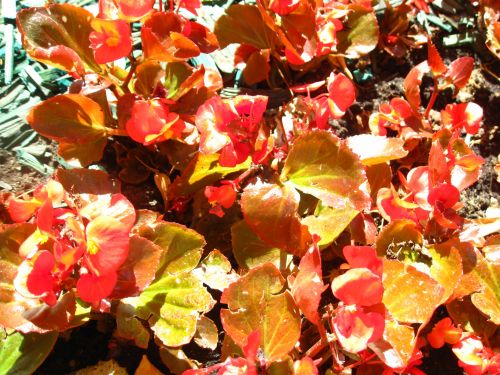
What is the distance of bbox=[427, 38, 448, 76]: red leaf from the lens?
1109 millimetres

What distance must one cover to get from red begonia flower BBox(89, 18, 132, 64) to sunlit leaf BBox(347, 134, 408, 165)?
39 centimetres

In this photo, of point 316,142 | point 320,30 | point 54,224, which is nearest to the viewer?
point 54,224

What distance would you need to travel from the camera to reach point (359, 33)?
1189mm

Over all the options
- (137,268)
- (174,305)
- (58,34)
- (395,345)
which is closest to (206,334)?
(174,305)

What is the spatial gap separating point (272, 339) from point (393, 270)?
215mm

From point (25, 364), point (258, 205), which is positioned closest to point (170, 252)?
point (258, 205)

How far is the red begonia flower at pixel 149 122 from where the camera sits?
935 millimetres

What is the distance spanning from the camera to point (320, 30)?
1.12 m

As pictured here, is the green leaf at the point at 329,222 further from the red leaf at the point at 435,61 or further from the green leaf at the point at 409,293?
the red leaf at the point at 435,61

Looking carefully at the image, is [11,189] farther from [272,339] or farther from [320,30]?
[320,30]

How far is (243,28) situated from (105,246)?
54 cm

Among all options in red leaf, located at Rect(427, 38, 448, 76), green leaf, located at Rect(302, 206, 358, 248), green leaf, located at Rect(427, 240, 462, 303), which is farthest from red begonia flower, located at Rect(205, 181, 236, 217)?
red leaf, located at Rect(427, 38, 448, 76)

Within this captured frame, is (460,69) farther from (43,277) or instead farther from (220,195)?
(43,277)

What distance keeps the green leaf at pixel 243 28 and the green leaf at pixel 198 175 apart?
0.25 meters
